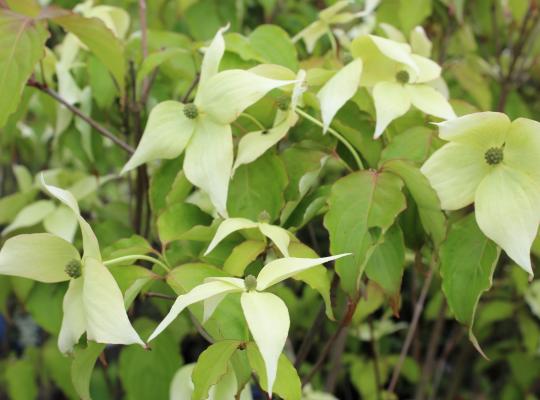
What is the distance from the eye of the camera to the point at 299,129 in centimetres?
78

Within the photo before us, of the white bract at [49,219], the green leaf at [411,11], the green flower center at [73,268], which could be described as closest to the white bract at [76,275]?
the green flower center at [73,268]

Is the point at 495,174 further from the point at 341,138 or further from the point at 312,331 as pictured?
the point at 312,331

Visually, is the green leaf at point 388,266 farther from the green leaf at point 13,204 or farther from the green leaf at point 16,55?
the green leaf at point 13,204

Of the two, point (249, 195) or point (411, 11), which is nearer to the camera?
point (249, 195)

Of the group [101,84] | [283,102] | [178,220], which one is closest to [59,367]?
[101,84]

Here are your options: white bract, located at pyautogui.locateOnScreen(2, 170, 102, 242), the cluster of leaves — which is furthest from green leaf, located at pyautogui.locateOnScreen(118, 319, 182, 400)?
white bract, located at pyautogui.locateOnScreen(2, 170, 102, 242)

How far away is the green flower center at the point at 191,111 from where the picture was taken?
69 cm

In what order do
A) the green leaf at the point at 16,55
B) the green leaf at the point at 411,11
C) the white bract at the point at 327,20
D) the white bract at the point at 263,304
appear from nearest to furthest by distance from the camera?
the white bract at the point at 263,304 < the green leaf at the point at 16,55 < the white bract at the point at 327,20 < the green leaf at the point at 411,11

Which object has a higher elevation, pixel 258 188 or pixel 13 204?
pixel 258 188

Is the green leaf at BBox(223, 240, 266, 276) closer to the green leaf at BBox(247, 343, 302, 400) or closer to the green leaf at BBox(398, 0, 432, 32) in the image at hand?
the green leaf at BBox(247, 343, 302, 400)

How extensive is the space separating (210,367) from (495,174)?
29cm

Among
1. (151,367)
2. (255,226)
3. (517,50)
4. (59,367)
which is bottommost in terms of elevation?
(59,367)

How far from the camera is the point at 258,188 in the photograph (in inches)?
27.8

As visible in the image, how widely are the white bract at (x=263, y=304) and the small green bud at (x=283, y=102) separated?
214 mm
